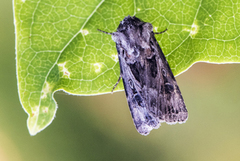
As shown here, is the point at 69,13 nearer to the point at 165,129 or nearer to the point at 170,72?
the point at 170,72

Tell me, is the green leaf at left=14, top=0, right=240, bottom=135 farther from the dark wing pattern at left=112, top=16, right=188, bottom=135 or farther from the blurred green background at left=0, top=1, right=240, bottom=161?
the blurred green background at left=0, top=1, right=240, bottom=161

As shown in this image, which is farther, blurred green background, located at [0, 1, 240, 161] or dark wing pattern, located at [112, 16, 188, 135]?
blurred green background, located at [0, 1, 240, 161]

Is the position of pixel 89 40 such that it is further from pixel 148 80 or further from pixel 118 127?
pixel 118 127

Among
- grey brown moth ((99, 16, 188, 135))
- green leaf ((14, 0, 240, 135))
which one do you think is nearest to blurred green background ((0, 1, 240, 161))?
grey brown moth ((99, 16, 188, 135))

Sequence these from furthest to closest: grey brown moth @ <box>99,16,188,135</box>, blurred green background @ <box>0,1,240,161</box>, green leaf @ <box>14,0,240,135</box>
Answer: blurred green background @ <box>0,1,240,161</box>
grey brown moth @ <box>99,16,188,135</box>
green leaf @ <box>14,0,240,135</box>

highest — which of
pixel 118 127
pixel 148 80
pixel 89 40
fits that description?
pixel 89 40

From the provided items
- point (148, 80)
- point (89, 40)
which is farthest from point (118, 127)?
point (89, 40)

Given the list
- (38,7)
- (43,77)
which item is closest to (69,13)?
(38,7)

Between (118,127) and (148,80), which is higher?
(148,80)
